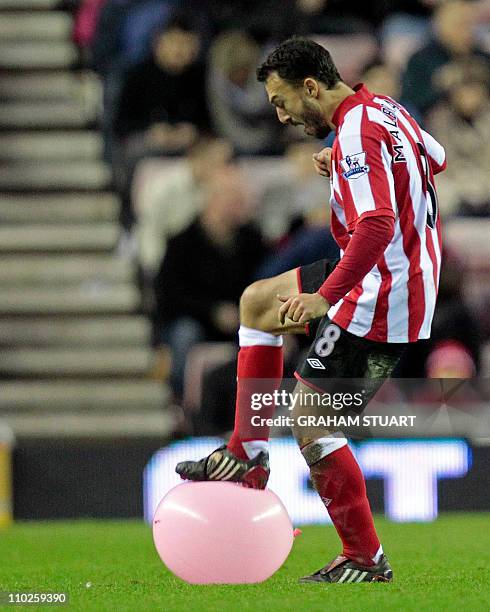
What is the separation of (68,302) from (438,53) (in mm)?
3421

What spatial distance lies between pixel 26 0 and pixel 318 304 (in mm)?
7988

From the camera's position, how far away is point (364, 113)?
14.1 ft

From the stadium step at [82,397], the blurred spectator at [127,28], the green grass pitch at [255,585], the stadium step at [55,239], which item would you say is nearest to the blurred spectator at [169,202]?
the stadium step at [55,239]

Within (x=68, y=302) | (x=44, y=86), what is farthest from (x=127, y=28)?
(x=68, y=302)

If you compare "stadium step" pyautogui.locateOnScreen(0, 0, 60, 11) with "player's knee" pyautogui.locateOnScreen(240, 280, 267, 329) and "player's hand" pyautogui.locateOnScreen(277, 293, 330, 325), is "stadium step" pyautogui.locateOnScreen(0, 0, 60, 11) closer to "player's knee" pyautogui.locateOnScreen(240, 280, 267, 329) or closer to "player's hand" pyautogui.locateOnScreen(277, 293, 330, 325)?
"player's knee" pyautogui.locateOnScreen(240, 280, 267, 329)

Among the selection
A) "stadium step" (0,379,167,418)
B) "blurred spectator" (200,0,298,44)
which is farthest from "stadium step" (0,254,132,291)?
"blurred spectator" (200,0,298,44)

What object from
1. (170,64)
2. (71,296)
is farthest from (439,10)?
(71,296)

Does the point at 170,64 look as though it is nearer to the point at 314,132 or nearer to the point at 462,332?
the point at 462,332

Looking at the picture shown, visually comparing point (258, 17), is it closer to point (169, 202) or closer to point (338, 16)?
point (338, 16)

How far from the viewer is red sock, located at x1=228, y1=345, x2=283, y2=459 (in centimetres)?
464

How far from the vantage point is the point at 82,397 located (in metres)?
9.83

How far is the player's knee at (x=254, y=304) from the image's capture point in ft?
15.1

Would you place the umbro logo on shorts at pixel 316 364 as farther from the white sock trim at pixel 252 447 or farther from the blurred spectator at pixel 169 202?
the blurred spectator at pixel 169 202

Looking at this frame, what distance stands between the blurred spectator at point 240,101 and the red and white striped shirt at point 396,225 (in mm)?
5846
